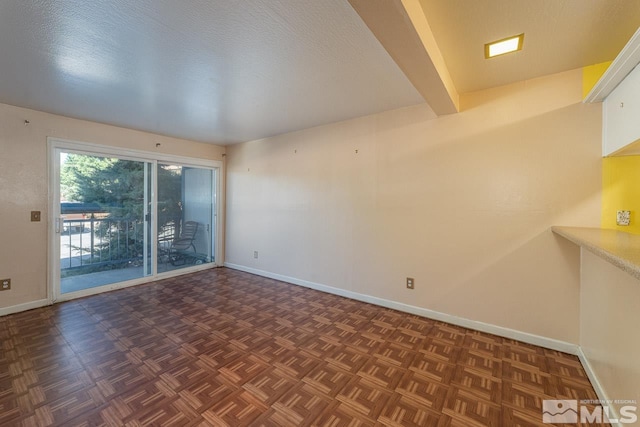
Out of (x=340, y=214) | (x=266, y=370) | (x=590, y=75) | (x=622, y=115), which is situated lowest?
(x=266, y=370)

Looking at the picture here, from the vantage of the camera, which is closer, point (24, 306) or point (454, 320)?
point (454, 320)

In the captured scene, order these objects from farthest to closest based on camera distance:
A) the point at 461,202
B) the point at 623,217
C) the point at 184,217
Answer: the point at 184,217 < the point at 461,202 < the point at 623,217

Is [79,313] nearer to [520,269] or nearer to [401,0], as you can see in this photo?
[401,0]

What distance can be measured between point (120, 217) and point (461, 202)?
4.95 meters

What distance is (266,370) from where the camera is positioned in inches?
84.4

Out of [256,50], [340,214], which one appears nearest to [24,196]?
[256,50]

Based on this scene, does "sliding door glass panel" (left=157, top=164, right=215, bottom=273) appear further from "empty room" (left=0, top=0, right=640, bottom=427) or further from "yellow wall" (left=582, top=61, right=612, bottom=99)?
"yellow wall" (left=582, top=61, right=612, bottom=99)

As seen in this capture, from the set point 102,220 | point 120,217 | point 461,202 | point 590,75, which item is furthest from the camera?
point 120,217

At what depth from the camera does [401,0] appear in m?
1.29

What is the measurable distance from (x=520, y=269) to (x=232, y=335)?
297 centimetres

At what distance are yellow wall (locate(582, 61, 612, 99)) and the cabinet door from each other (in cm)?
18

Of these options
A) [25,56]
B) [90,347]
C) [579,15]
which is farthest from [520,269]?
[25,56]

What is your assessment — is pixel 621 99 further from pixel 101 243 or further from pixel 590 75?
pixel 101 243

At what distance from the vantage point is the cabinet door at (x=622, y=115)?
1.65 meters
